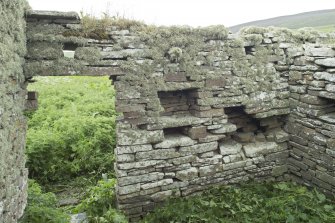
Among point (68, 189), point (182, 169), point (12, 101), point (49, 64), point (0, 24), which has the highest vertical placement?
point (0, 24)

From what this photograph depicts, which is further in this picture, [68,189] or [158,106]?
[68,189]

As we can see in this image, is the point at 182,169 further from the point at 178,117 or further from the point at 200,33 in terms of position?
the point at 200,33

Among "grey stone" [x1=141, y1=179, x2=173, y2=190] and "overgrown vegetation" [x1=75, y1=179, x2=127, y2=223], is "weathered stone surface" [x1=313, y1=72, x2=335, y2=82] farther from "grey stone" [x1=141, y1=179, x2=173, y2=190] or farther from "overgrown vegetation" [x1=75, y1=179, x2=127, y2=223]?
"overgrown vegetation" [x1=75, y1=179, x2=127, y2=223]

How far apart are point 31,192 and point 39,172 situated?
1.91 meters

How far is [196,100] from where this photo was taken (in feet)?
17.2

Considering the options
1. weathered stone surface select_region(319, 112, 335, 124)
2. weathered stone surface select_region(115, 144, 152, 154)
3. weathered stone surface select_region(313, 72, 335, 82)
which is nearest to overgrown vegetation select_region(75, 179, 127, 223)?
weathered stone surface select_region(115, 144, 152, 154)

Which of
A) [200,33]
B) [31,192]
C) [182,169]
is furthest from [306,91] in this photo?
[31,192]

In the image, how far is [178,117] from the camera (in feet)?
17.4

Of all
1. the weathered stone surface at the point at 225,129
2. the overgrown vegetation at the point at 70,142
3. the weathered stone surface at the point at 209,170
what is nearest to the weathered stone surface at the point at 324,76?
the weathered stone surface at the point at 225,129

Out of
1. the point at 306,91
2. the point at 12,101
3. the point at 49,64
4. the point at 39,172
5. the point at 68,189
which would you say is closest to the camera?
the point at 12,101

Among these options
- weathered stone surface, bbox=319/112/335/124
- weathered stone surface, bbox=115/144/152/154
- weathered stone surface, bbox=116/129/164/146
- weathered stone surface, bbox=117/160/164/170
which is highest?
weathered stone surface, bbox=319/112/335/124

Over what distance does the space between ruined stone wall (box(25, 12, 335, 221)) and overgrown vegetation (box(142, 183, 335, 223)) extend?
296 mm

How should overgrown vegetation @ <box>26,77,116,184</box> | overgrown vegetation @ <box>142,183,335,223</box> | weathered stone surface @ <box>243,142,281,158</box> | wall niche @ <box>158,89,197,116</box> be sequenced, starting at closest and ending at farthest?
1. overgrown vegetation @ <box>142,183,335,223</box>
2. wall niche @ <box>158,89,197,116</box>
3. weathered stone surface @ <box>243,142,281,158</box>
4. overgrown vegetation @ <box>26,77,116,184</box>

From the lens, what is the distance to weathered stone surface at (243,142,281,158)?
5.69 metres
